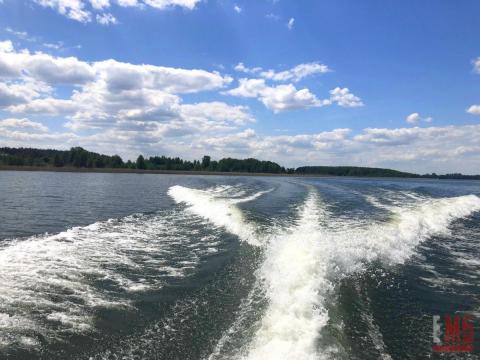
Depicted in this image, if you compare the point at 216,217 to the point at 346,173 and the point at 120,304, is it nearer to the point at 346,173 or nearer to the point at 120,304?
the point at 120,304

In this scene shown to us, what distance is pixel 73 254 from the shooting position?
11.5m

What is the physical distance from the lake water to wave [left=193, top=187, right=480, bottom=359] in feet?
0.13

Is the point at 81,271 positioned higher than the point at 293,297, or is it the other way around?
the point at 293,297

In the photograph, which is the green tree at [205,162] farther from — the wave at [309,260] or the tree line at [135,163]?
the wave at [309,260]

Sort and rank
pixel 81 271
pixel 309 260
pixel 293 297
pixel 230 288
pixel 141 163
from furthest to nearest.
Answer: pixel 141 163
pixel 309 260
pixel 81 271
pixel 230 288
pixel 293 297

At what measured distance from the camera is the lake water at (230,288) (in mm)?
6188

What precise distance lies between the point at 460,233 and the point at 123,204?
20.7 m

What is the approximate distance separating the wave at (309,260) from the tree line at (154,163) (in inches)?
4701

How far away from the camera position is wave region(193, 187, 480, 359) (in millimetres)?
6152

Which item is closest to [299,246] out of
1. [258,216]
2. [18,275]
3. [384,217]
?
[258,216]

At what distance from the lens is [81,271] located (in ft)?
32.2

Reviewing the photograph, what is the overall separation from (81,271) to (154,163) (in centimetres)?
14358

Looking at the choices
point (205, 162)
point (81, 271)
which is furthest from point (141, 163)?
point (81, 271)

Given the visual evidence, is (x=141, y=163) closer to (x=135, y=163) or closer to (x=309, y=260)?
(x=135, y=163)
